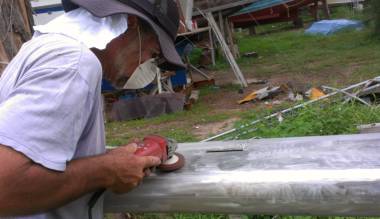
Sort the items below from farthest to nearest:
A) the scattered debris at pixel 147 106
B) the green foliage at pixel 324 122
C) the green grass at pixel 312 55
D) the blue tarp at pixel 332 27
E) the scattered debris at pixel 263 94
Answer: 1. the blue tarp at pixel 332 27
2. the green grass at pixel 312 55
3. the scattered debris at pixel 147 106
4. the scattered debris at pixel 263 94
5. the green foliage at pixel 324 122

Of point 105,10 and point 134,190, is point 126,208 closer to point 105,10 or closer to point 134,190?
point 134,190

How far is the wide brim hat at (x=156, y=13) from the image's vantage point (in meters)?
1.77

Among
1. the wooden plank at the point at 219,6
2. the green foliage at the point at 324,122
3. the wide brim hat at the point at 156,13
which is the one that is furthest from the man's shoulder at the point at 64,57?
the wooden plank at the point at 219,6

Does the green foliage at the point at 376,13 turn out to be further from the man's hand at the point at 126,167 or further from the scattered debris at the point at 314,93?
the man's hand at the point at 126,167

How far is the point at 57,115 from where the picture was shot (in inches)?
58.7

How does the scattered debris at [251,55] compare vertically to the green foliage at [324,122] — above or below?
below

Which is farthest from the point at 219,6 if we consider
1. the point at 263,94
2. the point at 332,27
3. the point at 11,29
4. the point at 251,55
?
the point at 11,29

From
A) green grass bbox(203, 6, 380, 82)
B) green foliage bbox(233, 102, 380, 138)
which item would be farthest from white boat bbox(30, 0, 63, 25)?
green foliage bbox(233, 102, 380, 138)

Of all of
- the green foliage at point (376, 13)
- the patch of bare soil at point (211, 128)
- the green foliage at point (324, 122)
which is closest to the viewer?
the green foliage at point (324, 122)

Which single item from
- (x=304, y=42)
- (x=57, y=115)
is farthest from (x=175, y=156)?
(x=304, y=42)

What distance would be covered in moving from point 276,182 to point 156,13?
754 millimetres

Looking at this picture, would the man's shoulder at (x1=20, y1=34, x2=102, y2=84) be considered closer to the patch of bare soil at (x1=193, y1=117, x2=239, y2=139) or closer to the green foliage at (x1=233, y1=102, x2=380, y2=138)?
the green foliage at (x1=233, y1=102, x2=380, y2=138)

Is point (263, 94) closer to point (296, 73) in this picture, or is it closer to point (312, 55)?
point (296, 73)

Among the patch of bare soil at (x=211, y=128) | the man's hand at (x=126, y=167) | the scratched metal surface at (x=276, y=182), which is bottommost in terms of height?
the patch of bare soil at (x=211, y=128)
